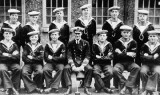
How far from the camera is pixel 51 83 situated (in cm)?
722

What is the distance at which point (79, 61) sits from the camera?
7.53 m

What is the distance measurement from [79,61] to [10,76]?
168 centimetres

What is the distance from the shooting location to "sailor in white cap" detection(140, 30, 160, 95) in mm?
6965

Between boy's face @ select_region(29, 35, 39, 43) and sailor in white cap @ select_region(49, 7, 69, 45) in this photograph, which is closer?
boy's face @ select_region(29, 35, 39, 43)

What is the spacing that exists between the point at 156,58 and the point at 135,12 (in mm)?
4534

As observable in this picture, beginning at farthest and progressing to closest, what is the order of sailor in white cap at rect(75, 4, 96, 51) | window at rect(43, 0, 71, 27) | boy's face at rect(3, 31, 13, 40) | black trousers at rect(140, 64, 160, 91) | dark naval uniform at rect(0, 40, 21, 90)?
window at rect(43, 0, 71, 27) < sailor in white cap at rect(75, 4, 96, 51) < boy's face at rect(3, 31, 13, 40) < dark naval uniform at rect(0, 40, 21, 90) < black trousers at rect(140, 64, 160, 91)

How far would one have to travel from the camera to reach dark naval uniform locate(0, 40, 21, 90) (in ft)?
23.1

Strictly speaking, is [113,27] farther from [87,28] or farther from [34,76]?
[34,76]

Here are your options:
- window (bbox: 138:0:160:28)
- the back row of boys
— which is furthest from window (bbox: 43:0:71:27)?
the back row of boys

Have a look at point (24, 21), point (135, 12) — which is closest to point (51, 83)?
point (24, 21)

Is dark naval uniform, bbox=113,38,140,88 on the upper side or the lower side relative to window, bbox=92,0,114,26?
lower

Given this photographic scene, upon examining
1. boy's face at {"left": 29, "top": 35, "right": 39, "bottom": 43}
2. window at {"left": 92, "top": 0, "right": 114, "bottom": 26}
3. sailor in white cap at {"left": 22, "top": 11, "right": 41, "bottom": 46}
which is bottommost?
boy's face at {"left": 29, "top": 35, "right": 39, "bottom": 43}

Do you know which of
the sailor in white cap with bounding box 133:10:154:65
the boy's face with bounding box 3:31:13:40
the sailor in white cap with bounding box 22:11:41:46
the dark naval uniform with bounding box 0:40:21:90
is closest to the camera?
the dark naval uniform with bounding box 0:40:21:90

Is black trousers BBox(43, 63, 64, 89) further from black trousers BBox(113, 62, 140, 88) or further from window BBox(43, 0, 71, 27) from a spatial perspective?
window BBox(43, 0, 71, 27)
